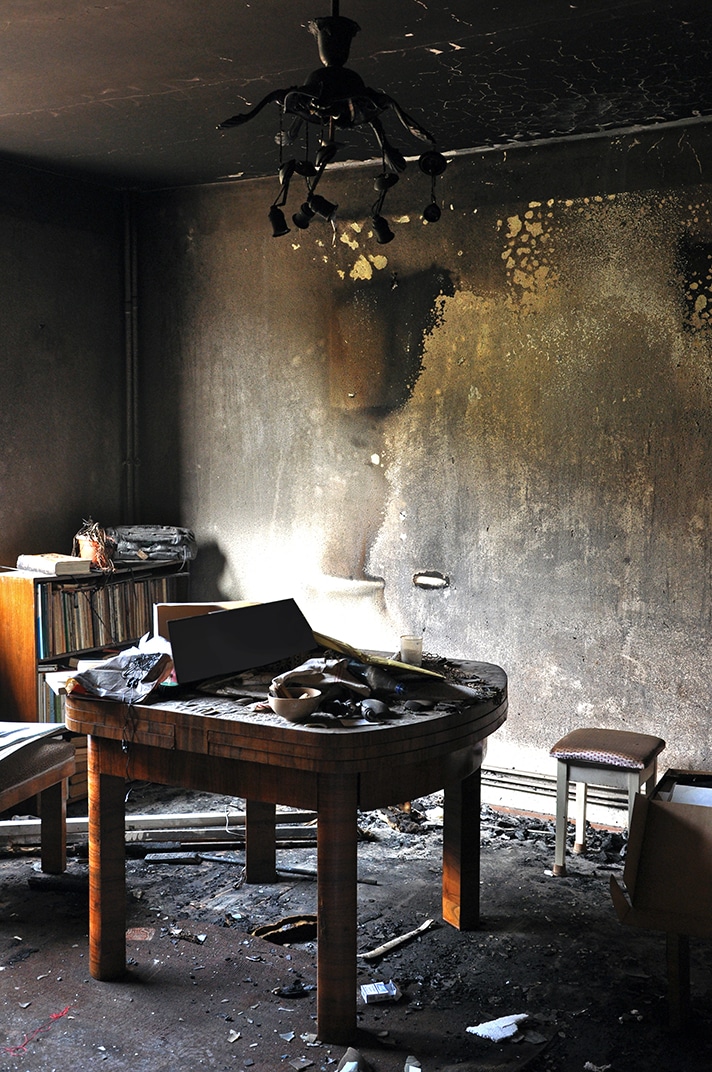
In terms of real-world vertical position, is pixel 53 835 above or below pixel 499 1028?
above

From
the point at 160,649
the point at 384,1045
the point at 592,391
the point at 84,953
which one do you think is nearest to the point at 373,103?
the point at 160,649

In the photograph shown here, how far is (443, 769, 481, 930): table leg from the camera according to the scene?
11.4ft

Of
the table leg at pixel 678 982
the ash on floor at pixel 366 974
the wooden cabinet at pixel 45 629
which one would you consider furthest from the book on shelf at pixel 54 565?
the table leg at pixel 678 982

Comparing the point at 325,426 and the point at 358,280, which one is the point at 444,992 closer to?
the point at 325,426

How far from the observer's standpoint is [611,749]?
3.93 meters

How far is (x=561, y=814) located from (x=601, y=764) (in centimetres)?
27

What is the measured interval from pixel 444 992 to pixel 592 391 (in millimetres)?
2637

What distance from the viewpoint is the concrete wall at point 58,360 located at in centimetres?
505

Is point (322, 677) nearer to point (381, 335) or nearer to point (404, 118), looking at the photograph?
point (404, 118)

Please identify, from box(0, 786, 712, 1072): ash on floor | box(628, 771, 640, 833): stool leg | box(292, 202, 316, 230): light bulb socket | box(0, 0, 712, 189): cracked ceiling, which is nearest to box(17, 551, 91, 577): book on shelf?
box(0, 786, 712, 1072): ash on floor

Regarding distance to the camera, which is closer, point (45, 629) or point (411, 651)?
point (411, 651)

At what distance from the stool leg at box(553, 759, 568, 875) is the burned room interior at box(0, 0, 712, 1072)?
8 centimetres

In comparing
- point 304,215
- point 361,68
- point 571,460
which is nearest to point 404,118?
point 304,215

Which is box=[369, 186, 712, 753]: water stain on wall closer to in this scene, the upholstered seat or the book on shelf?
the book on shelf
